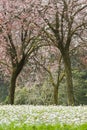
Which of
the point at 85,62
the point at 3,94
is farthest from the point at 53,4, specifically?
the point at 3,94

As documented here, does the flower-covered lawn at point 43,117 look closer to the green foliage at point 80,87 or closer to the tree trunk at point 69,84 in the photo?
the tree trunk at point 69,84

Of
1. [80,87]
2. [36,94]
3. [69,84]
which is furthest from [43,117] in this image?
[80,87]

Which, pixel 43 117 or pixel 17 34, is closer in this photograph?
pixel 43 117

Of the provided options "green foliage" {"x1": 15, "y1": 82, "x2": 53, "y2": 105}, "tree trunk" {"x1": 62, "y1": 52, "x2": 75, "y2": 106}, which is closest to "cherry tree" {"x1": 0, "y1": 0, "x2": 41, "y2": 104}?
"tree trunk" {"x1": 62, "y1": 52, "x2": 75, "y2": 106}

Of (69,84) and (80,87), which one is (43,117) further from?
(80,87)

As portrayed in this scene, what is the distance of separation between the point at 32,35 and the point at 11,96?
484cm

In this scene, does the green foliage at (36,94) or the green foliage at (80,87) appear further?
the green foliage at (80,87)

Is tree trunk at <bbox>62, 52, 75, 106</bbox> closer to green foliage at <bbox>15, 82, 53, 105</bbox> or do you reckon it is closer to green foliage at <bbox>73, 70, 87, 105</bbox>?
green foliage at <bbox>15, 82, 53, 105</bbox>

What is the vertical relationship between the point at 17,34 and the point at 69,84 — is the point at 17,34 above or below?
above

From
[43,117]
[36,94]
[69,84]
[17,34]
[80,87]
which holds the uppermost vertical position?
[17,34]

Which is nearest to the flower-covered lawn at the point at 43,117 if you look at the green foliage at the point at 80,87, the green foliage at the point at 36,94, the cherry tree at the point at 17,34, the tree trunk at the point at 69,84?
the tree trunk at the point at 69,84

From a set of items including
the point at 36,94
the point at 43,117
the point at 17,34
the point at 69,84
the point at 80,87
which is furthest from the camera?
the point at 80,87

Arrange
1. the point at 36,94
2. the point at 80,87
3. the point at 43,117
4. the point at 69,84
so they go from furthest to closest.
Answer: the point at 80,87 → the point at 36,94 → the point at 69,84 → the point at 43,117

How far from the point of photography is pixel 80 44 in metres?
30.6
